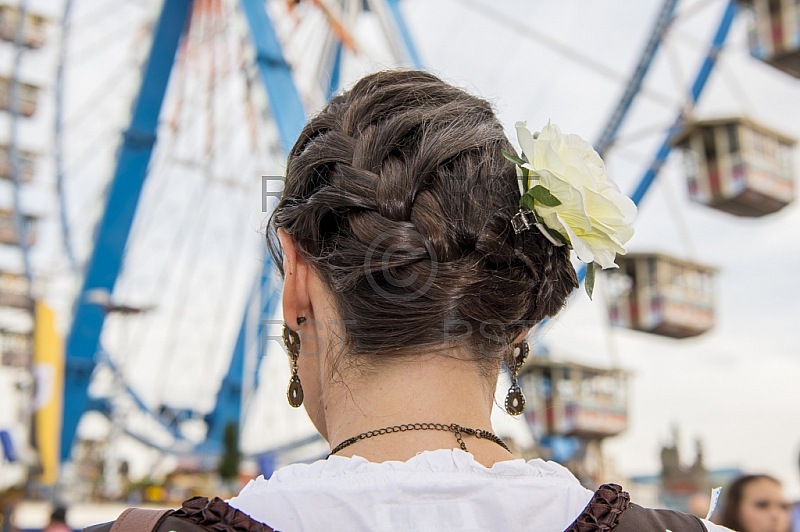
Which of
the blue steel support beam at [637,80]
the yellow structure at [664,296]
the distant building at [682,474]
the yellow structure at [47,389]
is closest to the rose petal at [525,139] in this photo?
the yellow structure at [47,389]

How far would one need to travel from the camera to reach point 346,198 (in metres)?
0.79

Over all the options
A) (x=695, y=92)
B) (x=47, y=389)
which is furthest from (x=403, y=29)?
(x=47, y=389)

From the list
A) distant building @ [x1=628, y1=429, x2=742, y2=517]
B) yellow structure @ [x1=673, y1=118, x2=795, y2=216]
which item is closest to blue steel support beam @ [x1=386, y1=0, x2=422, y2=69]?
yellow structure @ [x1=673, y1=118, x2=795, y2=216]

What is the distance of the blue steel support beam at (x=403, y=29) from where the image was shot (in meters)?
9.32

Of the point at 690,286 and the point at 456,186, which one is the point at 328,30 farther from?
the point at 456,186

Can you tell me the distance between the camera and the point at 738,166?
417 inches

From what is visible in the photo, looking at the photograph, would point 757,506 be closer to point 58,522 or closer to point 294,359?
point 294,359

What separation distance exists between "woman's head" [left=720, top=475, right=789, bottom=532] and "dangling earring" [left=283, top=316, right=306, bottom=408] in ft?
7.60

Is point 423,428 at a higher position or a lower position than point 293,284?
lower

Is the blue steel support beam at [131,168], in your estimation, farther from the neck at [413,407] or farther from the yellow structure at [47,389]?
the neck at [413,407]

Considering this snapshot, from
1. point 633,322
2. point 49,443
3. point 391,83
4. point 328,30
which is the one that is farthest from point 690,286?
point 391,83

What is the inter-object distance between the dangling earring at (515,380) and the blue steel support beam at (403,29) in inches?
332

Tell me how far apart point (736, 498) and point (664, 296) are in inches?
393

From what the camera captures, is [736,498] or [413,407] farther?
[736,498]
